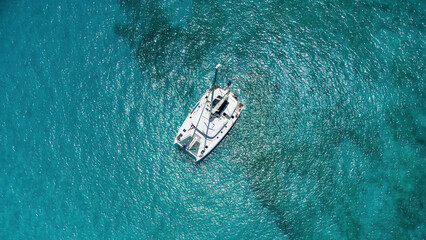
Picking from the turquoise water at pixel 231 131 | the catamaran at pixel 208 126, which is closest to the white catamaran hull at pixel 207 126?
the catamaran at pixel 208 126

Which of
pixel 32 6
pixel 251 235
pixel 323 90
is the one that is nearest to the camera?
pixel 251 235

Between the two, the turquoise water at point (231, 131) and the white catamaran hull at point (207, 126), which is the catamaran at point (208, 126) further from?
the turquoise water at point (231, 131)

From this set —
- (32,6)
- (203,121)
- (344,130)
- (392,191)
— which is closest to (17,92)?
(32,6)

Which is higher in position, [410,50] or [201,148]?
[410,50]

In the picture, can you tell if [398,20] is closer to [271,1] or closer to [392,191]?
[271,1]

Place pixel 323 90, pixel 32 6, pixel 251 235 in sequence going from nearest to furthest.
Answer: pixel 251 235 < pixel 323 90 < pixel 32 6

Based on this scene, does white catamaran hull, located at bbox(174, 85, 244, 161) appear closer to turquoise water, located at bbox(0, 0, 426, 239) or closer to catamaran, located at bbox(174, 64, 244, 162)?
catamaran, located at bbox(174, 64, 244, 162)
